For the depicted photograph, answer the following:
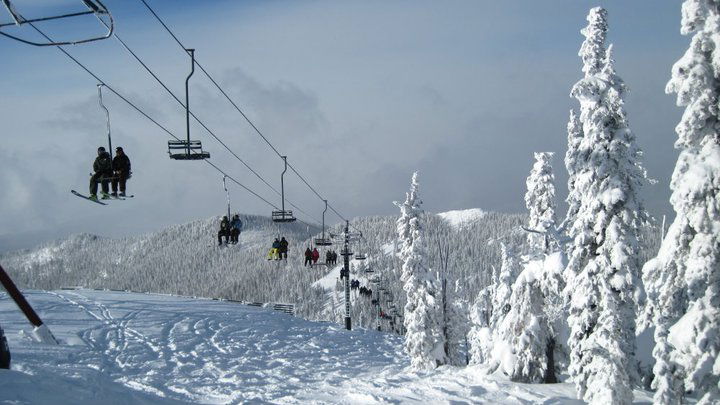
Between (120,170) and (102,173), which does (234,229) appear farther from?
(102,173)

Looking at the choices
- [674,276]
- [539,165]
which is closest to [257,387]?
[539,165]

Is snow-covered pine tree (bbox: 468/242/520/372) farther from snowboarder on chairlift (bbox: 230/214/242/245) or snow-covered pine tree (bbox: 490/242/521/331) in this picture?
snowboarder on chairlift (bbox: 230/214/242/245)

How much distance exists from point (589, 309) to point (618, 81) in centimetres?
823

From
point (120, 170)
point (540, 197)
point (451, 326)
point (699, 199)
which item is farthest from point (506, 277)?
point (120, 170)

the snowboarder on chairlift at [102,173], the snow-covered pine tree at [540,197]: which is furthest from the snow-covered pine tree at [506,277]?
the snowboarder on chairlift at [102,173]

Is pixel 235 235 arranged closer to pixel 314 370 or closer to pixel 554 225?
pixel 314 370

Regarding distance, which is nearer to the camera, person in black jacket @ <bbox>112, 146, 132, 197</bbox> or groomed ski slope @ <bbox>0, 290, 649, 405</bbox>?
person in black jacket @ <bbox>112, 146, 132, 197</bbox>

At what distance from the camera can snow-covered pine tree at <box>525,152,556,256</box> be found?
30.7m

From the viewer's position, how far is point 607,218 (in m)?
22.1

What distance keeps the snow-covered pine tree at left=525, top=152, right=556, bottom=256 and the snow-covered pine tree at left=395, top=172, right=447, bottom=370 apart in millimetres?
11293

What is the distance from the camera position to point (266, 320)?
60.6 metres

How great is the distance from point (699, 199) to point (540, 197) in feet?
54.7

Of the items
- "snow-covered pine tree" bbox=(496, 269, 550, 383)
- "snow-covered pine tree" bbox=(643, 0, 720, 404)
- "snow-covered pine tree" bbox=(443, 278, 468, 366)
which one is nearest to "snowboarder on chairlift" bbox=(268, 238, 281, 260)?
"snow-covered pine tree" bbox=(443, 278, 468, 366)

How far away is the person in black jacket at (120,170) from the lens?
725 inches
